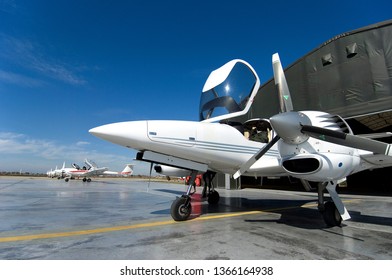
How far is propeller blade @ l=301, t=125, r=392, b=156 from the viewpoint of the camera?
16.4ft

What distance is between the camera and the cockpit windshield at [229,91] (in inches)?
301

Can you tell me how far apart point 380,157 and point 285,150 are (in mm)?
2520

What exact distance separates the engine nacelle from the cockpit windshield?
248cm

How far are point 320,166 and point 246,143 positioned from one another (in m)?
2.48

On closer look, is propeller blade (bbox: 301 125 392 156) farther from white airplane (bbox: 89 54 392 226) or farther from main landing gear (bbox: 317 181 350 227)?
main landing gear (bbox: 317 181 350 227)

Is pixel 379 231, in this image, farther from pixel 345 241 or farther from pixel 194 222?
pixel 194 222

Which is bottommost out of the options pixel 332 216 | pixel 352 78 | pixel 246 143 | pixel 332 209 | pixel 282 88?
pixel 332 216

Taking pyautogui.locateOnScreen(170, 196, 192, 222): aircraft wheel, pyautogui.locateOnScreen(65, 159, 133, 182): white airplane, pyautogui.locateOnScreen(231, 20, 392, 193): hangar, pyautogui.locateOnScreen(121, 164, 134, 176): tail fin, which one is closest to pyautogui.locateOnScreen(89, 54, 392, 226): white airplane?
pyautogui.locateOnScreen(170, 196, 192, 222): aircraft wheel

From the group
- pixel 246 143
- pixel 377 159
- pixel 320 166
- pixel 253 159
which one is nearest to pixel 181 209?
pixel 253 159

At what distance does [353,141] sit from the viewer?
508cm

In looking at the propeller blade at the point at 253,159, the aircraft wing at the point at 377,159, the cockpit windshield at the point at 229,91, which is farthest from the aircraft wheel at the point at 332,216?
the cockpit windshield at the point at 229,91

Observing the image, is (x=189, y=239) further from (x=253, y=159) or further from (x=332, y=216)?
(x=332, y=216)

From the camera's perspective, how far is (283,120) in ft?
18.8
